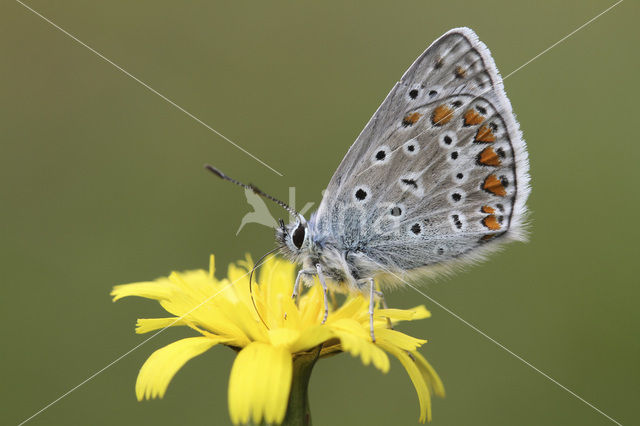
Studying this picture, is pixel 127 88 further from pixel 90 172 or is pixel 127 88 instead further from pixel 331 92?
pixel 331 92

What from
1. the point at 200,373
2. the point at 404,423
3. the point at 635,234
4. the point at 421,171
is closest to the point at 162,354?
the point at 421,171

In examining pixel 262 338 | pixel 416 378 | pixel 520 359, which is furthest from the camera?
pixel 520 359

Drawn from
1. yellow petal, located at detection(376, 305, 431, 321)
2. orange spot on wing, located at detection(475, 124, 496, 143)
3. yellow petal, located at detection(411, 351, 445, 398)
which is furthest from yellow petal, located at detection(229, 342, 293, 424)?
orange spot on wing, located at detection(475, 124, 496, 143)

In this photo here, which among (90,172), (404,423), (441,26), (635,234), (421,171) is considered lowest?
(404,423)

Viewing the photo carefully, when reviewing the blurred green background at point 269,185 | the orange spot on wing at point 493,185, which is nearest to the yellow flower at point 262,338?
the orange spot on wing at point 493,185

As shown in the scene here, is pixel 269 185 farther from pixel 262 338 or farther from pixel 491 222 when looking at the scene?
pixel 262 338

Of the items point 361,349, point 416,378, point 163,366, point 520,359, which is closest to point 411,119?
point 416,378

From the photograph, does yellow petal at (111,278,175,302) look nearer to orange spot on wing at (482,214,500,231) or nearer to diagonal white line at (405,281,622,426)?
orange spot on wing at (482,214,500,231)
